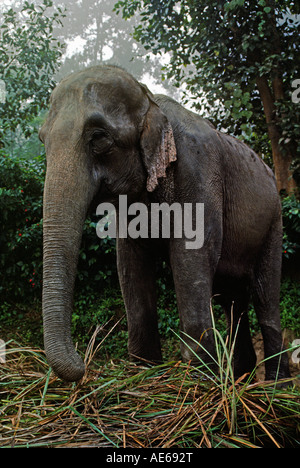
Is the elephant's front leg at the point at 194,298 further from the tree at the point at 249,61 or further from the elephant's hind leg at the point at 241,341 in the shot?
the tree at the point at 249,61

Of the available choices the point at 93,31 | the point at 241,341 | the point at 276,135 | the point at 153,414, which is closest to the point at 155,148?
the point at 153,414

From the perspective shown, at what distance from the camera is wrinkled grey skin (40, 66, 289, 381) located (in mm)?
2053

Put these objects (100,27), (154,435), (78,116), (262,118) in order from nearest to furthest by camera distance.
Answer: (154,435)
(78,116)
(262,118)
(100,27)

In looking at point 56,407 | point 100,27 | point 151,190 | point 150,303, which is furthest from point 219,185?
point 100,27

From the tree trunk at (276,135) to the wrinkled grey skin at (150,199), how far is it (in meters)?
3.00

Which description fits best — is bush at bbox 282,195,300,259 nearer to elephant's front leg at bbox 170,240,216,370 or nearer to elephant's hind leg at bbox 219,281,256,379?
elephant's hind leg at bbox 219,281,256,379

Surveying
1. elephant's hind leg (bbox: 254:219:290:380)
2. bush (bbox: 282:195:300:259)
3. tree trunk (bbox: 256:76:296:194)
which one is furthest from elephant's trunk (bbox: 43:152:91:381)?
tree trunk (bbox: 256:76:296:194)

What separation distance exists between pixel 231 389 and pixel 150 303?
3.65 feet

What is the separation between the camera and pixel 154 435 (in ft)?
5.24

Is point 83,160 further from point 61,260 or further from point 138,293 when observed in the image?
point 138,293

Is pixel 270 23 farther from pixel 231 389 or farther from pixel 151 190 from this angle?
pixel 231 389

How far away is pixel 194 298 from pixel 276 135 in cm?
436

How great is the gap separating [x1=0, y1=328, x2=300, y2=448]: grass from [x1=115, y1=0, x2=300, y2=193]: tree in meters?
4.29

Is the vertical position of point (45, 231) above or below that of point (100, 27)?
below
